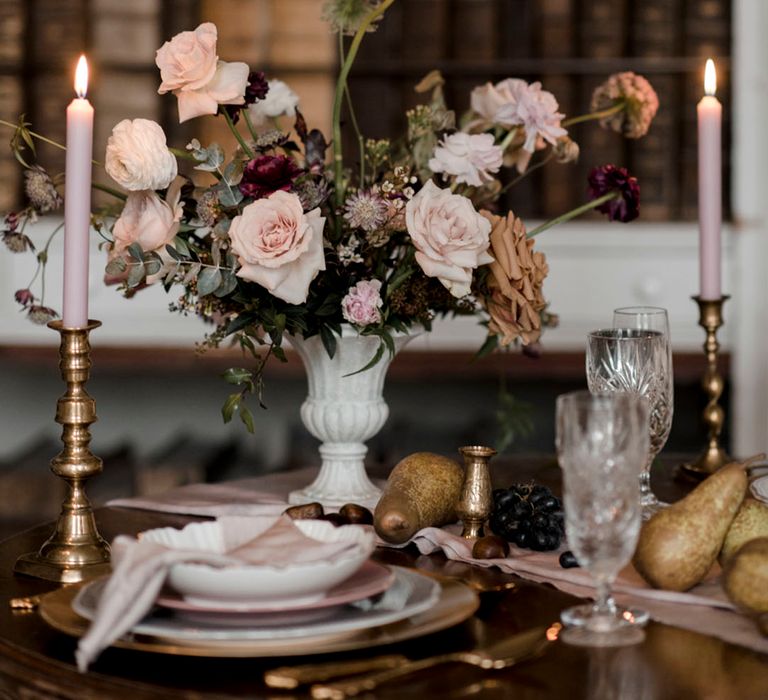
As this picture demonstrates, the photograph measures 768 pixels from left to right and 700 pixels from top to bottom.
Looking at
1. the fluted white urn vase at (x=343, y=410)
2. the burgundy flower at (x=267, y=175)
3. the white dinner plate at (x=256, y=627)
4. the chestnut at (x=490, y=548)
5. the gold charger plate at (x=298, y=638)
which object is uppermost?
the burgundy flower at (x=267, y=175)

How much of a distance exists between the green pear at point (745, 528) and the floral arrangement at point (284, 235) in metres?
0.31

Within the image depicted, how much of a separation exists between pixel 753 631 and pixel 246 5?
2238 millimetres

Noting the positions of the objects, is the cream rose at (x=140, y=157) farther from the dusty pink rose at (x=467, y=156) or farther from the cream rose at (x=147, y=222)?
the dusty pink rose at (x=467, y=156)

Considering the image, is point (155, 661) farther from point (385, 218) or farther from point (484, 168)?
point (484, 168)

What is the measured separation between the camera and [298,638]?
2.50 ft

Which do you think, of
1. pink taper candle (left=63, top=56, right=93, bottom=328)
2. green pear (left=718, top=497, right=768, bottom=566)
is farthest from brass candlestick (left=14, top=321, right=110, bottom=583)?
green pear (left=718, top=497, right=768, bottom=566)

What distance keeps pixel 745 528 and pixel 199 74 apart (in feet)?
2.01

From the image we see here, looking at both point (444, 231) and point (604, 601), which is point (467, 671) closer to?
point (604, 601)

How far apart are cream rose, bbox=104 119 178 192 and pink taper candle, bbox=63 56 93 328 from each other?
54 mm

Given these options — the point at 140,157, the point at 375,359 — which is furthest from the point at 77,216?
the point at 375,359

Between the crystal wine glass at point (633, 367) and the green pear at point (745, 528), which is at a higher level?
the crystal wine glass at point (633, 367)

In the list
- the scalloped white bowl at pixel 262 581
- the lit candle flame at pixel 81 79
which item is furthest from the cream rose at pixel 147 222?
the scalloped white bowl at pixel 262 581

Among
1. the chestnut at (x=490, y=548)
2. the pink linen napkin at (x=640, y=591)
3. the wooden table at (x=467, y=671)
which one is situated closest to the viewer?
the wooden table at (x=467, y=671)

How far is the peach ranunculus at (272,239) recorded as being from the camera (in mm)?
1077
